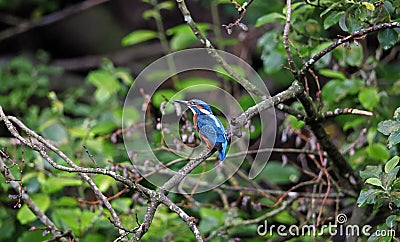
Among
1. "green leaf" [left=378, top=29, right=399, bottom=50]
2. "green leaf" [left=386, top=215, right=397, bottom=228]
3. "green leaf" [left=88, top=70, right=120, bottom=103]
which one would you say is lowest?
"green leaf" [left=386, top=215, right=397, bottom=228]

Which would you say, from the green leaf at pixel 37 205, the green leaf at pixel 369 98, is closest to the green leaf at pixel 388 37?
the green leaf at pixel 369 98

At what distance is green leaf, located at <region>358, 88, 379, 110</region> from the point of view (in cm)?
175

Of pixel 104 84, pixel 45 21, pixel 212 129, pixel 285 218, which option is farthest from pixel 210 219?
pixel 45 21

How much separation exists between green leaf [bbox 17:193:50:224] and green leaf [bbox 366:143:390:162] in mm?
1034

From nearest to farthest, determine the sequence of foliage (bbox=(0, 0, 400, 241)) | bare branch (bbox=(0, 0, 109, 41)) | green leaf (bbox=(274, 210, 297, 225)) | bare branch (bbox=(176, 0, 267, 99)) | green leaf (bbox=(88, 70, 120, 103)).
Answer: bare branch (bbox=(176, 0, 267, 99)) → foliage (bbox=(0, 0, 400, 241)) → green leaf (bbox=(274, 210, 297, 225)) → green leaf (bbox=(88, 70, 120, 103)) → bare branch (bbox=(0, 0, 109, 41))

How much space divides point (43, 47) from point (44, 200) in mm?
2197

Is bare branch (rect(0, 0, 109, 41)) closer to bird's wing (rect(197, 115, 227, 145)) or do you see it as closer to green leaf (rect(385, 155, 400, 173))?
bird's wing (rect(197, 115, 227, 145))

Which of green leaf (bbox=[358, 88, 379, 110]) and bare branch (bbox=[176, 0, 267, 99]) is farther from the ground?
bare branch (bbox=[176, 0, 267, 99])

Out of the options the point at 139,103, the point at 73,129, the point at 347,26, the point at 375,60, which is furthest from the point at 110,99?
the point at 347,26

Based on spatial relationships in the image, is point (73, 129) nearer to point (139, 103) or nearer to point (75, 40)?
point (139, 103)

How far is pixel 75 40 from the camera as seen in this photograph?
3.78 metres

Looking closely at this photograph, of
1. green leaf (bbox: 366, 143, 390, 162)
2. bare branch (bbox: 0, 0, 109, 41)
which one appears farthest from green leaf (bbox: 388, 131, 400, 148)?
bare branch (bbox: 0, 0, 109, 41)

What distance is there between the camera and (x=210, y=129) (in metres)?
1.17

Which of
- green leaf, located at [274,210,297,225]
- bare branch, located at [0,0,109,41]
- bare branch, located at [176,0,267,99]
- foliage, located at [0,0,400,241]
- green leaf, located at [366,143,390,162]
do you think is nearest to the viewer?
bare branch, located at [176,0,267,99]
